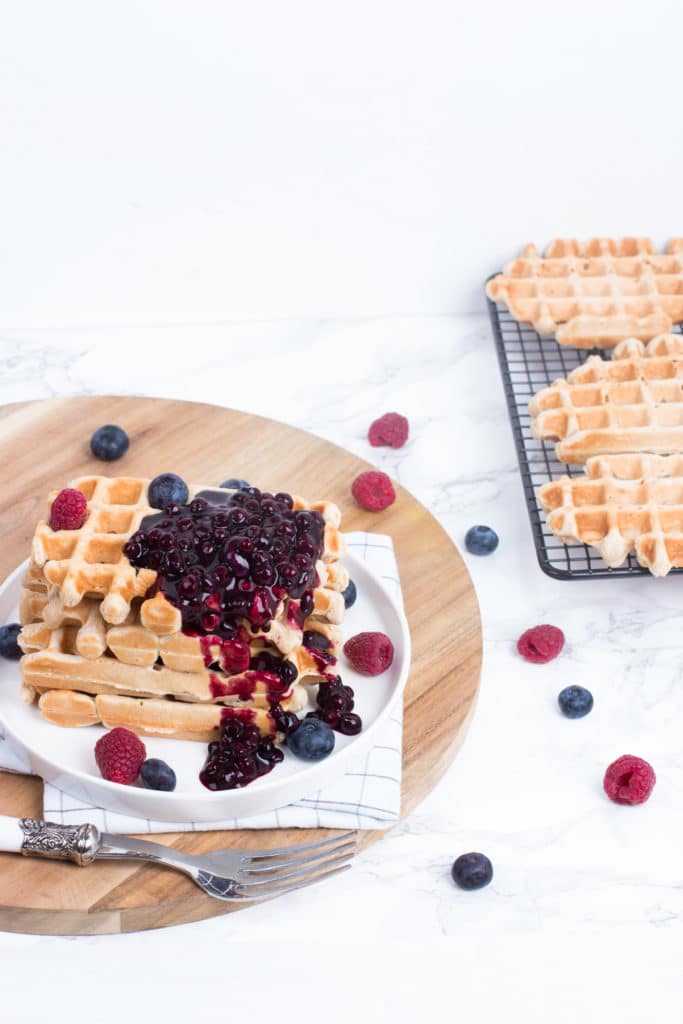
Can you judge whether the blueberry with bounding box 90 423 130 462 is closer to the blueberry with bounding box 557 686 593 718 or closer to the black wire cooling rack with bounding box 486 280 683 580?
the black wire cooling rack with bounding box 486 280 683 580

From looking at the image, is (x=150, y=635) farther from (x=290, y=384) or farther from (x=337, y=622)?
(x=290, y=384)

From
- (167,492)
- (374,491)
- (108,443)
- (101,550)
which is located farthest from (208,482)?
(101,550)

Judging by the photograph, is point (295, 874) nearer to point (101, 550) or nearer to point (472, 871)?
point (472, 871)

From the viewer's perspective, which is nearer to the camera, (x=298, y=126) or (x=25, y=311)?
(x=298, y=126)

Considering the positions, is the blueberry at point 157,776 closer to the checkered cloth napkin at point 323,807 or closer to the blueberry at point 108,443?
the checkered cloth napkin at point 323,807

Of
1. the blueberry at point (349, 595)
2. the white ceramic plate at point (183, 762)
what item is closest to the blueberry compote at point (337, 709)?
the white ceramic plate at point (183, 762)

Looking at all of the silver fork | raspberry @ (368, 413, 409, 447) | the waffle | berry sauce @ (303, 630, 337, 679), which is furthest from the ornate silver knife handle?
the waffle

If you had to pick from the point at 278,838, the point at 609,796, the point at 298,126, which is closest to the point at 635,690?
the point at 609,796
